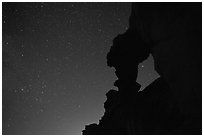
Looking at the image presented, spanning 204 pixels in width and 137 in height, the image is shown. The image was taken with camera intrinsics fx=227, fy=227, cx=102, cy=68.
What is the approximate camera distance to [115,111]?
11.4m

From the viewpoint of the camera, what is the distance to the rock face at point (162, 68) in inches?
275

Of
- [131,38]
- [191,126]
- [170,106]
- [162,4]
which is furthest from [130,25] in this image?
[191,126]

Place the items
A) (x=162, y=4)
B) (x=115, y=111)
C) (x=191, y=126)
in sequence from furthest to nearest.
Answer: (x=115, y=111) → (x=162, y=4) → (x=191, y=126)

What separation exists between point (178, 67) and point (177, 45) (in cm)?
69

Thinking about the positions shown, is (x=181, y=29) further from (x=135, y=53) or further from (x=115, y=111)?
(x=115, y=111)

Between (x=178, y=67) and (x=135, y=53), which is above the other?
(x=135, y=53)

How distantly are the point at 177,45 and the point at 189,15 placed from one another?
1033mm

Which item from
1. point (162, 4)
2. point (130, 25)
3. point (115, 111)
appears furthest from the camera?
point (115, 111)

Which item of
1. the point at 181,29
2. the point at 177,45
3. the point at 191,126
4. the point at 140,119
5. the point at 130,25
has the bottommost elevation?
the point at 191,126

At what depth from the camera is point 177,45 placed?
7125 millimetres

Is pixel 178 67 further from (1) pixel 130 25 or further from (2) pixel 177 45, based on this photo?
(1) pixel 130 25

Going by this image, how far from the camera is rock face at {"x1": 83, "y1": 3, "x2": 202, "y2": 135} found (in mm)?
6980

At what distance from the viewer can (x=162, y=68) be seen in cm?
770

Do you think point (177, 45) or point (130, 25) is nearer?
point (177, 45)
